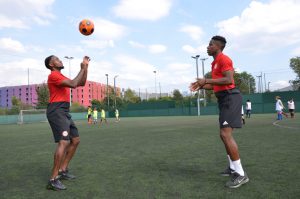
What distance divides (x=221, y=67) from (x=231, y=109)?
0.67 metres

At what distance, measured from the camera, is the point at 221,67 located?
15.8 feet

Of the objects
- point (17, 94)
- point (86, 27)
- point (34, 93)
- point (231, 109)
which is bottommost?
point (231, 109)

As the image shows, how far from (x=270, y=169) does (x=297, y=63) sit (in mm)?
80448

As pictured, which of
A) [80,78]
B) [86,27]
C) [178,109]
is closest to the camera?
[80,78]

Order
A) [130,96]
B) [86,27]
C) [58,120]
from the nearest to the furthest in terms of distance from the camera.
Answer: [58,120] → [86,27] → [130,96]

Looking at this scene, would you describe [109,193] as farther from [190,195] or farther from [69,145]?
[69,145]

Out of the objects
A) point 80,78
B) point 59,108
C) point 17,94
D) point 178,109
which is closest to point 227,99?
point 80,78

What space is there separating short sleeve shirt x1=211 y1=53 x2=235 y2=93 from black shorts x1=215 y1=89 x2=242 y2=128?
8cm

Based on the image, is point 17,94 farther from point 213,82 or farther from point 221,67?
point 213,82

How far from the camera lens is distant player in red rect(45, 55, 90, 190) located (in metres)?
4.81

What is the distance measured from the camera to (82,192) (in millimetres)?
4418

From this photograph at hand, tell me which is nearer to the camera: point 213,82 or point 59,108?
point 213,82

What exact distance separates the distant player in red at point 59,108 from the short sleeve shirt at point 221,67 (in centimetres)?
205

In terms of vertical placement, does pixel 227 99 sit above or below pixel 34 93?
below
